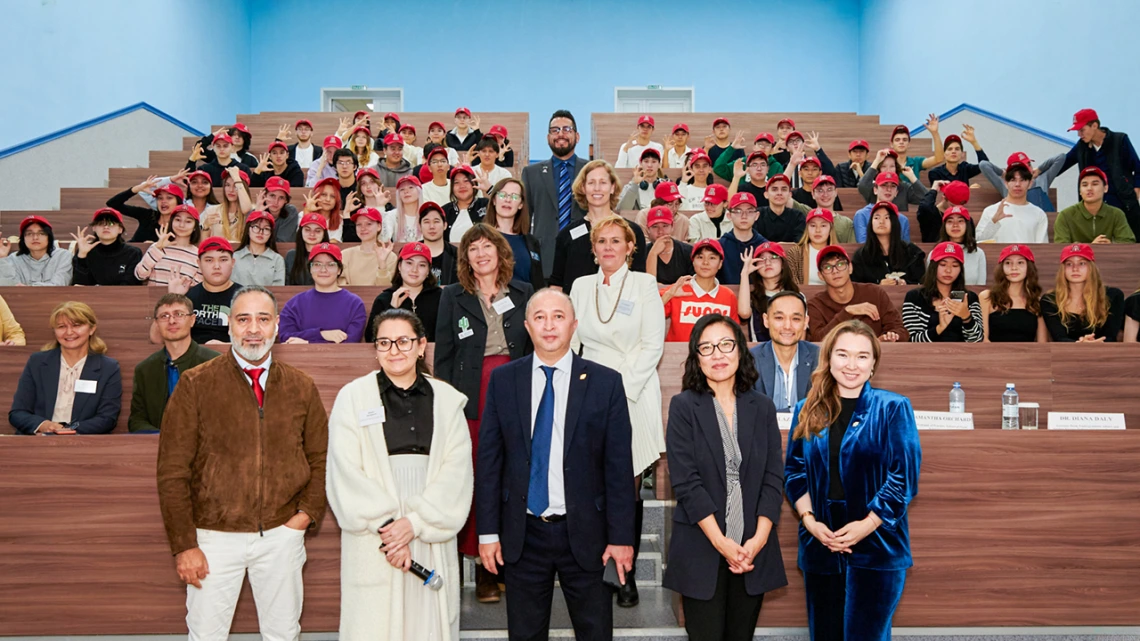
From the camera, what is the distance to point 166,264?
4.55 m

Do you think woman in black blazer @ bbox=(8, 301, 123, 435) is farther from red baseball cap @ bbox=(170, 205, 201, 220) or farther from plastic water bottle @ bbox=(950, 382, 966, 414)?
plastic water bottle @ bbox=(950, 382, 966, 414)

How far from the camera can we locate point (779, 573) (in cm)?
232

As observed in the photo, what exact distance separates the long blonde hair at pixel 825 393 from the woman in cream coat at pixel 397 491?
0.94 meters

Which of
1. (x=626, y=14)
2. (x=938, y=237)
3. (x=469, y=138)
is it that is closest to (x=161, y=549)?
(x=938, y=237)

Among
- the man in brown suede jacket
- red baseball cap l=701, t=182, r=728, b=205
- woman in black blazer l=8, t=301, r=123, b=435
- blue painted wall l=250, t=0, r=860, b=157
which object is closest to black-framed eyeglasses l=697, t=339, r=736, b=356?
the man in brown suede jacket

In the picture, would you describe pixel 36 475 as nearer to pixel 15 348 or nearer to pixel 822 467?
pixel 15 348

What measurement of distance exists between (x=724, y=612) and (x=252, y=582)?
1317mm

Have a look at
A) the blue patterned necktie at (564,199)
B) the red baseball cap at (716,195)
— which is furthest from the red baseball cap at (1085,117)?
the blue patterned necktie at (564,199)

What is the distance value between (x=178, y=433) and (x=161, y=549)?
0.61 m

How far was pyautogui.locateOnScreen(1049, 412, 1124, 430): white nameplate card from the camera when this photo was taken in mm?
3043

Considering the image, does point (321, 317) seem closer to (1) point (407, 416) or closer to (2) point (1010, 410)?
(1) point (407, 416)

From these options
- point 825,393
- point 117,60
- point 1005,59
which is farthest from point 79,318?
point 1005,59

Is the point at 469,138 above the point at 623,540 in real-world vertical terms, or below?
above

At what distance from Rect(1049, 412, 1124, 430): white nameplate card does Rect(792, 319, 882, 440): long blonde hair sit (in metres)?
1.12
